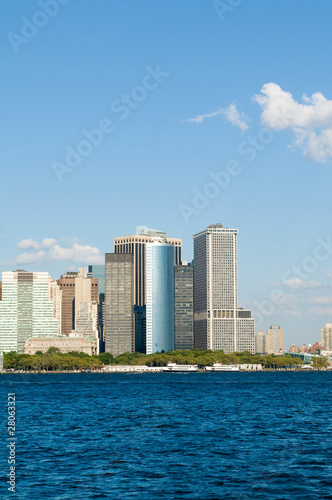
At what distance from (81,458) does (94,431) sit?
1915 centimetres

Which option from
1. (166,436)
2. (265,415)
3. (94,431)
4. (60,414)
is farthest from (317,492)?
(60,414)

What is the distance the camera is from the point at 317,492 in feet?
148

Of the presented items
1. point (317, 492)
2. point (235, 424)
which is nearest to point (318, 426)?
point (235, 424)

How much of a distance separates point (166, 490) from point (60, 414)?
5435 cm

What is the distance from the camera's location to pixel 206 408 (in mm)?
107062

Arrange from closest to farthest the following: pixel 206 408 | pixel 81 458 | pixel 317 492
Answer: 1. pixel 317 492
2. pixel 81 458
3. pixel 206 408

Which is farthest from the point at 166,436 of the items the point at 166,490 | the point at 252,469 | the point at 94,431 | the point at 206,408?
the point at 206,408

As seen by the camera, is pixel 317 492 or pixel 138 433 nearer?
pixel 317 492

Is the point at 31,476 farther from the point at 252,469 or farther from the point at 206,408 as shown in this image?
the point at 206,408

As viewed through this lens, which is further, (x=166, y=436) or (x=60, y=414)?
(x=60, y=414)

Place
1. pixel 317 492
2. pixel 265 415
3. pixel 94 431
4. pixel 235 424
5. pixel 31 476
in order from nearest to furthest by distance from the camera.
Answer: pixel 317 492
pixel 31 476
pixel 94 431
pixel 235 424
pixel 265 415

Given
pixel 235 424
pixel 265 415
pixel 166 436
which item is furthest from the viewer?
pixel 265 415

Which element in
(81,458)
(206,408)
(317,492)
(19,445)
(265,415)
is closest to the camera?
(317,492)

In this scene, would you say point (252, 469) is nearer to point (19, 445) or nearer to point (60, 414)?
point (19, 445)
